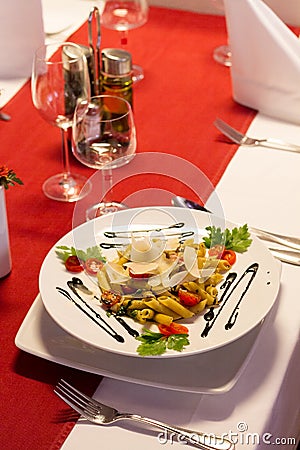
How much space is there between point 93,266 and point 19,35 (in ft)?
2.75

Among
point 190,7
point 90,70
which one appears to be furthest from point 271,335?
point 190,7

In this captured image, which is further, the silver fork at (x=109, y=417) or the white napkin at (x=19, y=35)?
the white napkin at (x=19, y=35)

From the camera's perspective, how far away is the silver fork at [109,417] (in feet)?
3.15

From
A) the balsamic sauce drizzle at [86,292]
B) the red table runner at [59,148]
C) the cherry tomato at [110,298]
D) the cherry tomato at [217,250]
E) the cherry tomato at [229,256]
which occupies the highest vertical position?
the cherry tomato at [217,250]

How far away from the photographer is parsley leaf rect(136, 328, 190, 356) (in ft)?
3.27

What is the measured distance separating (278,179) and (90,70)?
414mm

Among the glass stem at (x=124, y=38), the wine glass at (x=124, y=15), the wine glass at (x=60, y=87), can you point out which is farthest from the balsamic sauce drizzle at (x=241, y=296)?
the glass stem at (x=124, y=38)

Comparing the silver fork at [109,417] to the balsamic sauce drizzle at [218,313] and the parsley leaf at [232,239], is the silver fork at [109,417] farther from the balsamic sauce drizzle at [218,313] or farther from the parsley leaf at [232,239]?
the parsley leaf at [232,239]

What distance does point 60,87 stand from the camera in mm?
1420

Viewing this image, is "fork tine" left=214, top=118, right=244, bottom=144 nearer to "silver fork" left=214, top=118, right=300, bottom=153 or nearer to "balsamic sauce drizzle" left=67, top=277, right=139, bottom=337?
"silver fork" left=214, top=118, right=300, bottom=153

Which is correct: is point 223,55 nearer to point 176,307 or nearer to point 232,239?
point 232,239

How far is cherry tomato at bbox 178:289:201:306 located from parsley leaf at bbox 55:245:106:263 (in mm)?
147

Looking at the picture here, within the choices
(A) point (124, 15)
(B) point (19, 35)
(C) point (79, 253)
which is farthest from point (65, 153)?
(A) point (124, 15)

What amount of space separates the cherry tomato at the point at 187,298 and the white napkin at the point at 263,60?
0.76 m
